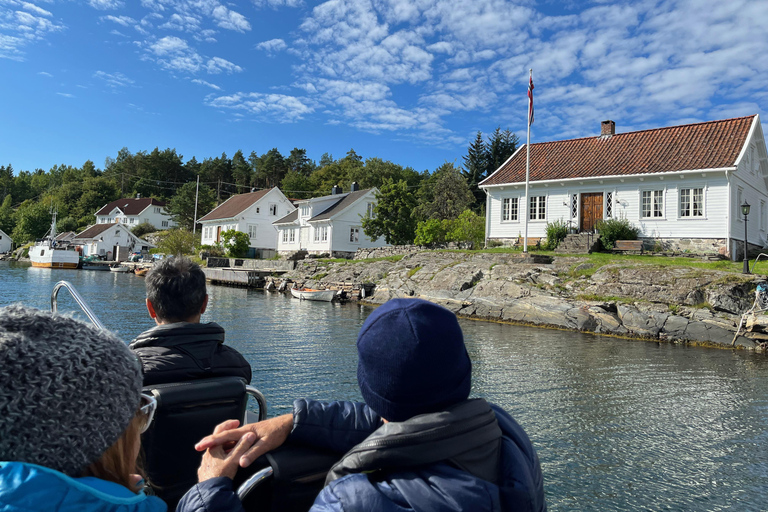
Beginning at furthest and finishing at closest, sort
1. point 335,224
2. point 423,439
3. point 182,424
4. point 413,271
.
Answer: point 335,224
point 413,271
point 182,424
point 423,439

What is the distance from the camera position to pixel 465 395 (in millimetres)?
1532

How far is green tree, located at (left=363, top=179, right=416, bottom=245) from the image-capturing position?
3922cm

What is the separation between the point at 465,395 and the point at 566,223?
27552mm

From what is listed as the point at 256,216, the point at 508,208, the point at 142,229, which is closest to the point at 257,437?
the point at 508,208

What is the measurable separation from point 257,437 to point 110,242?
7860 centimetres

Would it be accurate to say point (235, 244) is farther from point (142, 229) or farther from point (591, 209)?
point (142, 229)

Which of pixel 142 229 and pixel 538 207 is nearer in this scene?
pixel 538 207

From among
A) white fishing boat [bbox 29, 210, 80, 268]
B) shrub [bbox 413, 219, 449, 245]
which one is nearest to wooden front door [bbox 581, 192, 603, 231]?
shrub [bbox 413, 219, 449, 245]

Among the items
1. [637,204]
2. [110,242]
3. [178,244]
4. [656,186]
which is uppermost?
[656,186]

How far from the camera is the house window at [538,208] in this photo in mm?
28266

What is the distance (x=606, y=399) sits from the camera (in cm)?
848

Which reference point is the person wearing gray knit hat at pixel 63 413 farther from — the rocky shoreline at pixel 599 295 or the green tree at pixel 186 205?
the green tree at pixel 186 205

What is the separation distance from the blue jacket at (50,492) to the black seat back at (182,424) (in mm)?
1234

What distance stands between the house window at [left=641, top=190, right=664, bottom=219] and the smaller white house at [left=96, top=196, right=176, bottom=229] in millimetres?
74344
